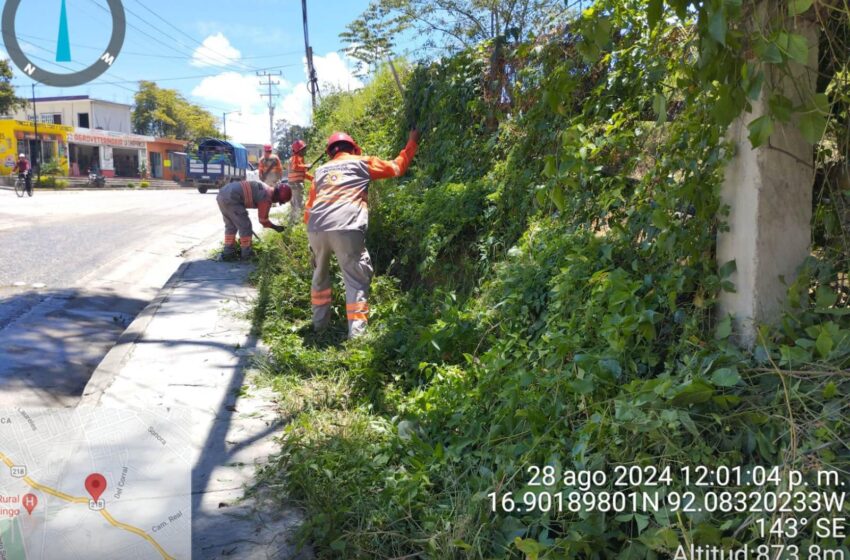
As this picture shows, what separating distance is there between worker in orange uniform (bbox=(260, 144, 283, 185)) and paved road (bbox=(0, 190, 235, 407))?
2.04 meters

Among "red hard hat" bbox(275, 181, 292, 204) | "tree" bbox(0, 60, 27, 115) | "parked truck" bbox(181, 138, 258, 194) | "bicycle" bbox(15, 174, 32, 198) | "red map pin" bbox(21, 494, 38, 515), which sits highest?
"tree" bbox(0, 60, 27, 115)

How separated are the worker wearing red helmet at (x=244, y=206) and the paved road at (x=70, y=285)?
1.22 m

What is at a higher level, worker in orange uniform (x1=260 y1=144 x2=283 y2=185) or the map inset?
worker in orange uniform (x1=260 y1=144 x2=283 y2=185)

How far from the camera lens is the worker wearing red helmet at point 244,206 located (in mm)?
9562

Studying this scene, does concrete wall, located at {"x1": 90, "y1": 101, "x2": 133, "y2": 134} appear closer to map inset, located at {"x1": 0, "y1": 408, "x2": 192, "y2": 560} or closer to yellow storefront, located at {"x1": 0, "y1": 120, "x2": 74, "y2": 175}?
yellow storefront, located at {"x1": 0, "y1": 120, "x2": 74, "y2": 175}

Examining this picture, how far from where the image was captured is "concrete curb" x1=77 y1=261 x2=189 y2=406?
14.6ft

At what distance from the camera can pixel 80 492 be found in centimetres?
233

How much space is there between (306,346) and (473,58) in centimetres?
361

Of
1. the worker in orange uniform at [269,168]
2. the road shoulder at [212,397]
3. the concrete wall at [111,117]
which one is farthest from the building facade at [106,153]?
the road shoulder at [212,397]

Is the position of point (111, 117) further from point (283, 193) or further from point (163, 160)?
point (283, 193)

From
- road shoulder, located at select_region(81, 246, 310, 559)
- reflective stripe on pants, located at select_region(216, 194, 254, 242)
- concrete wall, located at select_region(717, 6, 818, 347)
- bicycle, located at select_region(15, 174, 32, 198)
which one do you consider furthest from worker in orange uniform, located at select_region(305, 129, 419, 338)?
bicycle, located at select_region(15, 174, 32, 198)

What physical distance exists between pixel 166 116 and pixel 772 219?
75772mm

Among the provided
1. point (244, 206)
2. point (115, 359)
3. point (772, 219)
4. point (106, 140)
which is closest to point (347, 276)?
point (115, 359)

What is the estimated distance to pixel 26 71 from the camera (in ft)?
30.7
